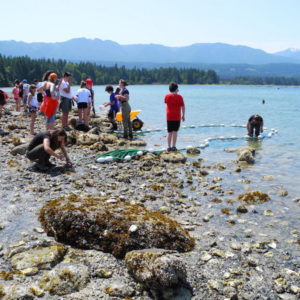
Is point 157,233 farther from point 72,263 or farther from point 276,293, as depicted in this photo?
point 276,293

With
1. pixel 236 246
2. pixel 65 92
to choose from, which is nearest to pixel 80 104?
pixel 65 92

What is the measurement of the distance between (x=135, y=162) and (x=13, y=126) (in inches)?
318

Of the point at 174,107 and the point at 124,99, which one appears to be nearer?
the point at 174,107

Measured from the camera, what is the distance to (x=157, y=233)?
18.2ft

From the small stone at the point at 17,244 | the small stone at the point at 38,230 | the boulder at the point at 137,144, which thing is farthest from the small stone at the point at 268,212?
the boulder at the point at 137,144

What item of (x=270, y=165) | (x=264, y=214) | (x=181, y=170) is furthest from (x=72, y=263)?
(x=270, y=165)

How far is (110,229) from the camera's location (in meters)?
5.58

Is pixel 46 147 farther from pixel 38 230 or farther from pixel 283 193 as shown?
pixel 283 193

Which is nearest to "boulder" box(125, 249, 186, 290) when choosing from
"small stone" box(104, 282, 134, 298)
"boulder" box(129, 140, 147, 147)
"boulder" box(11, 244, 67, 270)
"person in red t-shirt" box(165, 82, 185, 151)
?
"small stone" box(104, 282, 134, 298)

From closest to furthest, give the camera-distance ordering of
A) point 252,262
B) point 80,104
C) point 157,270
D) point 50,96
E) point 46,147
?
point 157,270, point 252,262, point 46,147, point 50,96, point 80,104

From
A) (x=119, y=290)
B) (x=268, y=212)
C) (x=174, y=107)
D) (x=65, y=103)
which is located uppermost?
(x=174, y=107)

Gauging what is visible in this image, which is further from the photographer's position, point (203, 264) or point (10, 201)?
point (10, 201)

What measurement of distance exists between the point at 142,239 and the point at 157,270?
1082 mm

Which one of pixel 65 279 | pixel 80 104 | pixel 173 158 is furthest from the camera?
pixel 80 104
